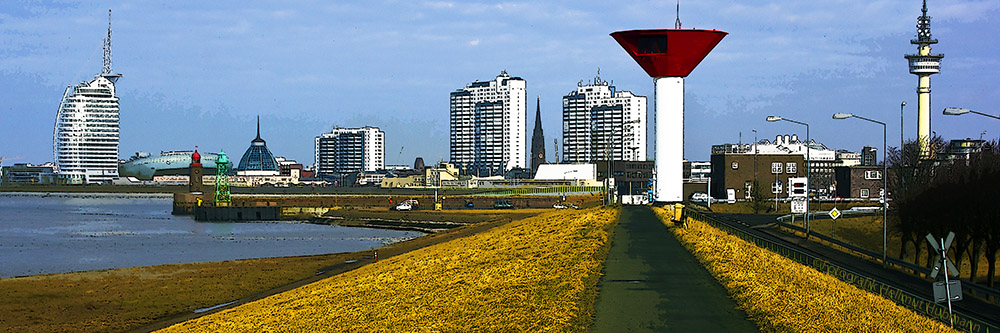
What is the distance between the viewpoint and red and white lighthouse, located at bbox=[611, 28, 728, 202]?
6550 cm

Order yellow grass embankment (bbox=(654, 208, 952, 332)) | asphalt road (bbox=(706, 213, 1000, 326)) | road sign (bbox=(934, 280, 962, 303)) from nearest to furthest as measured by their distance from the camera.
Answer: yellow grass embankment (bbox=(654, 208, 952, 332)) → road sign (bbox=(934, 280, 962, 303)) → asphalt road (bbox=(706, 213, 1000, 326))

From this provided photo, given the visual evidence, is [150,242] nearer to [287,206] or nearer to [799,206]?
[799,206]

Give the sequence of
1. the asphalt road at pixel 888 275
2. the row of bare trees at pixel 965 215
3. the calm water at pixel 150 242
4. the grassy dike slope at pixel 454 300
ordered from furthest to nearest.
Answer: the calm water at pixel 150 242 < the row of bare trees at pixel 965 215 < the asphalt road at pixel 888 275 < the grassy dike slope at pixel 454 300

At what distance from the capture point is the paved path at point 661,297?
1864 centimetres

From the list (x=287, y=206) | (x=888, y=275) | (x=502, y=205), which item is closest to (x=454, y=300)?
(x=888, y=275)

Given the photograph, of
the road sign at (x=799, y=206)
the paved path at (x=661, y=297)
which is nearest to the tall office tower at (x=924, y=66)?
the road sign at (x=799, y=206)

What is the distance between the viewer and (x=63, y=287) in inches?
1770

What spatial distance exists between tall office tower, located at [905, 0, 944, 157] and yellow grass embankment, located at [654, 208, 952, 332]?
5082 inches

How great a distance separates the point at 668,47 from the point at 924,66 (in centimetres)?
9883

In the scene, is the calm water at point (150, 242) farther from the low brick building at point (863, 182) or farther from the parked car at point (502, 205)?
the low brick building at point (863, 182)

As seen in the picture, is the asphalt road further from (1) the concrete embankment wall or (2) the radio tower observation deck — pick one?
(2) the radio tower observation deck

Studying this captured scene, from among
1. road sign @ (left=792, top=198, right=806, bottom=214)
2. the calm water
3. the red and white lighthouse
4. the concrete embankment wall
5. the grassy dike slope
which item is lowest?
the calm water

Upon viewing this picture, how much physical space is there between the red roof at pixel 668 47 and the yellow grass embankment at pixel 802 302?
37.5 metres

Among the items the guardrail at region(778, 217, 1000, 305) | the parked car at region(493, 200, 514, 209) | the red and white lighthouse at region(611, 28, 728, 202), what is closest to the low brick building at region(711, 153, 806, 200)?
the parked car at region(493, 200, 514, 209)
